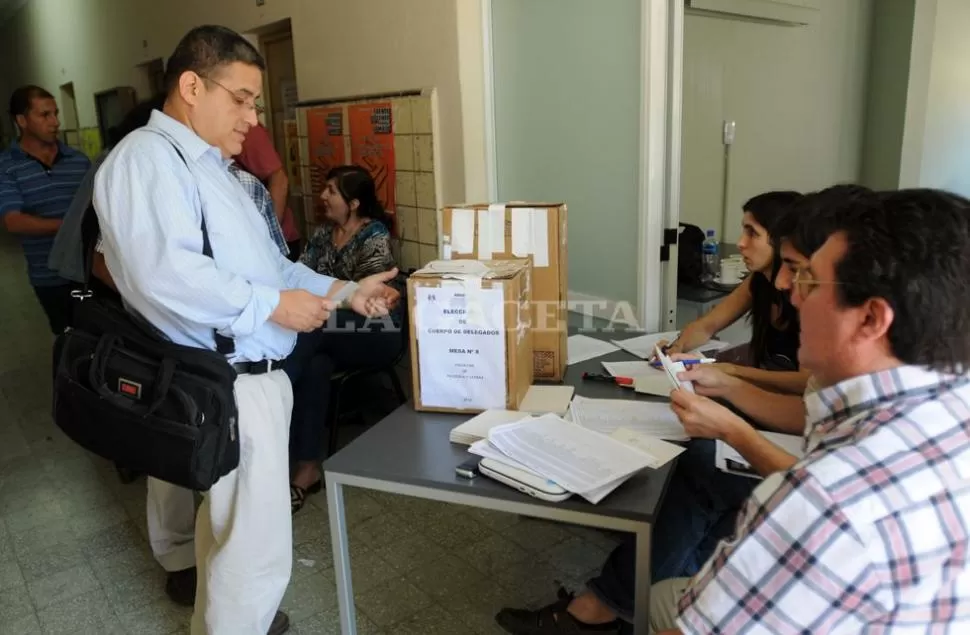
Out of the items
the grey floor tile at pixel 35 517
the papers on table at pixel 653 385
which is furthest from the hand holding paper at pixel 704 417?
the grey floor tile at pixel 35 517

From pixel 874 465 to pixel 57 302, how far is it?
3.13 m

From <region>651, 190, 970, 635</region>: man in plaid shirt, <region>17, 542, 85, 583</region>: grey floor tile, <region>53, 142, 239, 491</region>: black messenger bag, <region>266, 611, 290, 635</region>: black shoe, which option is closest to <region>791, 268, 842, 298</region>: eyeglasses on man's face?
<region>651, 190, 970, 635</region>: man in plaid shirt

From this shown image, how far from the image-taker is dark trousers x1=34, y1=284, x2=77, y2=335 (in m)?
2.93

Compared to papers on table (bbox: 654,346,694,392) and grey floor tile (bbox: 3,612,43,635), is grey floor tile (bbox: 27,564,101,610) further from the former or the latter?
papers on table (bbox: 654,346,694,392)

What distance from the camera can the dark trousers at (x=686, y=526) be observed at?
63.1 inches

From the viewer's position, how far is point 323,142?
3.65 metres

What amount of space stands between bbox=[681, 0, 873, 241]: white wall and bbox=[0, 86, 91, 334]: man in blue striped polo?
2883 mm

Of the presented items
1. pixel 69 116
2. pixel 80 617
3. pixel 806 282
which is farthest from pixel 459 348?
pixel 69 116

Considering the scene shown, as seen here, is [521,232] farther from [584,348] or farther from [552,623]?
[552,623]

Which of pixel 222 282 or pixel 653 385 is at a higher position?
pixel 222 282

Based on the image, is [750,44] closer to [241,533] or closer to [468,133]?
[468,133]

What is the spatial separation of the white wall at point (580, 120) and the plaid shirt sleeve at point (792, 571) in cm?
176

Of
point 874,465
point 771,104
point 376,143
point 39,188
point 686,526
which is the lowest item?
point 686,526

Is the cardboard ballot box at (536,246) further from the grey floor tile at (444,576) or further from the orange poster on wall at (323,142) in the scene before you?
the orange poster on wall at (323,142)
